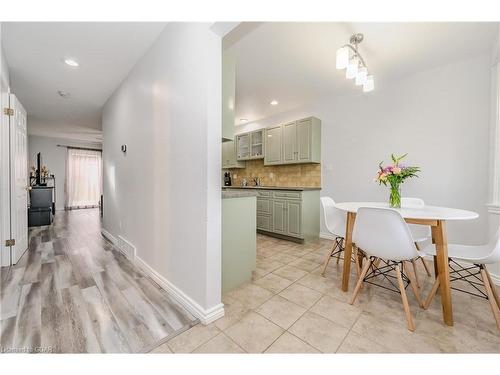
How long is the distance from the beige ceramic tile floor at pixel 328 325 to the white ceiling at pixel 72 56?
2609mm

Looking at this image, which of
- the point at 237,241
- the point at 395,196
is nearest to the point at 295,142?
the point at 395,196

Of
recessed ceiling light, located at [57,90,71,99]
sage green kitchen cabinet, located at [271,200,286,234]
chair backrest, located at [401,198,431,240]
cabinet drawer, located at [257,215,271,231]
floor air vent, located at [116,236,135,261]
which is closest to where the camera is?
chair backrest, located at [401,198,431,240]

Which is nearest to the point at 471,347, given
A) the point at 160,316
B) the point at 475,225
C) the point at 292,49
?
the point at 475,225

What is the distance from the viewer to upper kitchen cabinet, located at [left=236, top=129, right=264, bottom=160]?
4.48 metres

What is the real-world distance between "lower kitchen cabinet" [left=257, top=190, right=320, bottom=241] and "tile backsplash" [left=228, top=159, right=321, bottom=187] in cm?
36

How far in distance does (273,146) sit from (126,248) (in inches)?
119

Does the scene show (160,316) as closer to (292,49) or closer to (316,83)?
(292,49)

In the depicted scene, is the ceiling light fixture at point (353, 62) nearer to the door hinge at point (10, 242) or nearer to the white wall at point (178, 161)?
the white wall at point (178, 161)

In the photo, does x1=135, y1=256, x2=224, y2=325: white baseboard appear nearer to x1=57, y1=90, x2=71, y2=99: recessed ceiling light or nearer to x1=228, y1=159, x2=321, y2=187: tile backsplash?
x1=228, y1=159, x2=321, y2=187: tile backsplash

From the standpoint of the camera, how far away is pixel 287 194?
3.50 meters

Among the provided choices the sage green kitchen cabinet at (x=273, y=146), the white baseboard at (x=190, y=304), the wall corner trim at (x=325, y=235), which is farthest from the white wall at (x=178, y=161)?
the wall corner trim at (x=325, y=235)

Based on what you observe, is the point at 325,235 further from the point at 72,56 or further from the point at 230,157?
the point at 72,56

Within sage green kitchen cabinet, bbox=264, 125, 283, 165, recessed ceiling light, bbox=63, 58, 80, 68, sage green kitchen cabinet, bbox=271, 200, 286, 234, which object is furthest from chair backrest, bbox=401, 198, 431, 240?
recessed ceiling light, bbox=63, 58, 80, 68
